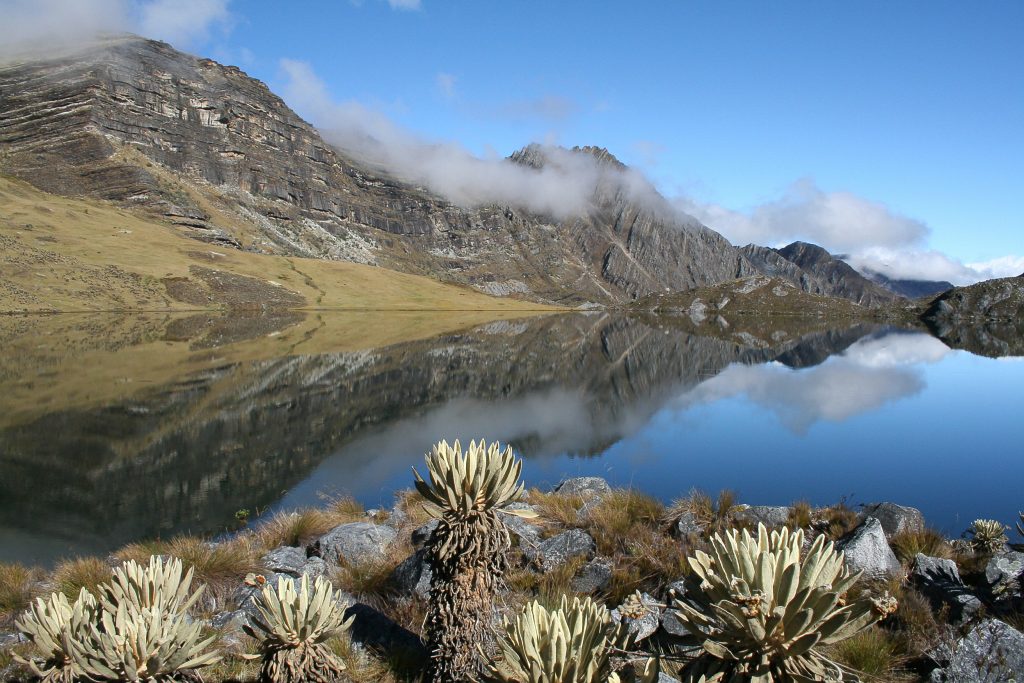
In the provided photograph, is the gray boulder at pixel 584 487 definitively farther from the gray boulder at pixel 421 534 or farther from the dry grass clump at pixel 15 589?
the dry grass clump at pixel 15 589

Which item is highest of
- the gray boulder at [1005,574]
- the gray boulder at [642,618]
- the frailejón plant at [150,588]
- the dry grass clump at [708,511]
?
the gray boulder at [1005,574]

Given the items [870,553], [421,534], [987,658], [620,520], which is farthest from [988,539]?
[421,534]

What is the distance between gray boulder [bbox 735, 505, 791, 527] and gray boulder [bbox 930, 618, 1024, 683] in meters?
3.29

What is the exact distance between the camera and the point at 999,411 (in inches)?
939

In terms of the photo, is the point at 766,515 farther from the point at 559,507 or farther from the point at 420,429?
the point at 420,429

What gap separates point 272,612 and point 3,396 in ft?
84.6

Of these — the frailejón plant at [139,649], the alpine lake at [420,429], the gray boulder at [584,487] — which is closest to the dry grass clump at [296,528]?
the alpine lake at [420,429]

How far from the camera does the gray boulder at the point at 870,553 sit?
18.9 feet

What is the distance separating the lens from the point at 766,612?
7.90 feet

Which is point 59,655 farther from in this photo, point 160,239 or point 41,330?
point 160,239

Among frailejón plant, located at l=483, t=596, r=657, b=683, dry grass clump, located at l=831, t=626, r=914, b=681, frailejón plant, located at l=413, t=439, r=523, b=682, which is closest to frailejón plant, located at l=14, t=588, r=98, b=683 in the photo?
frailejón plant, located at l=413, t=439, r=523, b=682

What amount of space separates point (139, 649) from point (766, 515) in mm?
7431

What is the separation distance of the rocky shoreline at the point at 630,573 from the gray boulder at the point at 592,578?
0.02 metres

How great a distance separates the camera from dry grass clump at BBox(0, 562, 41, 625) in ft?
21.1
